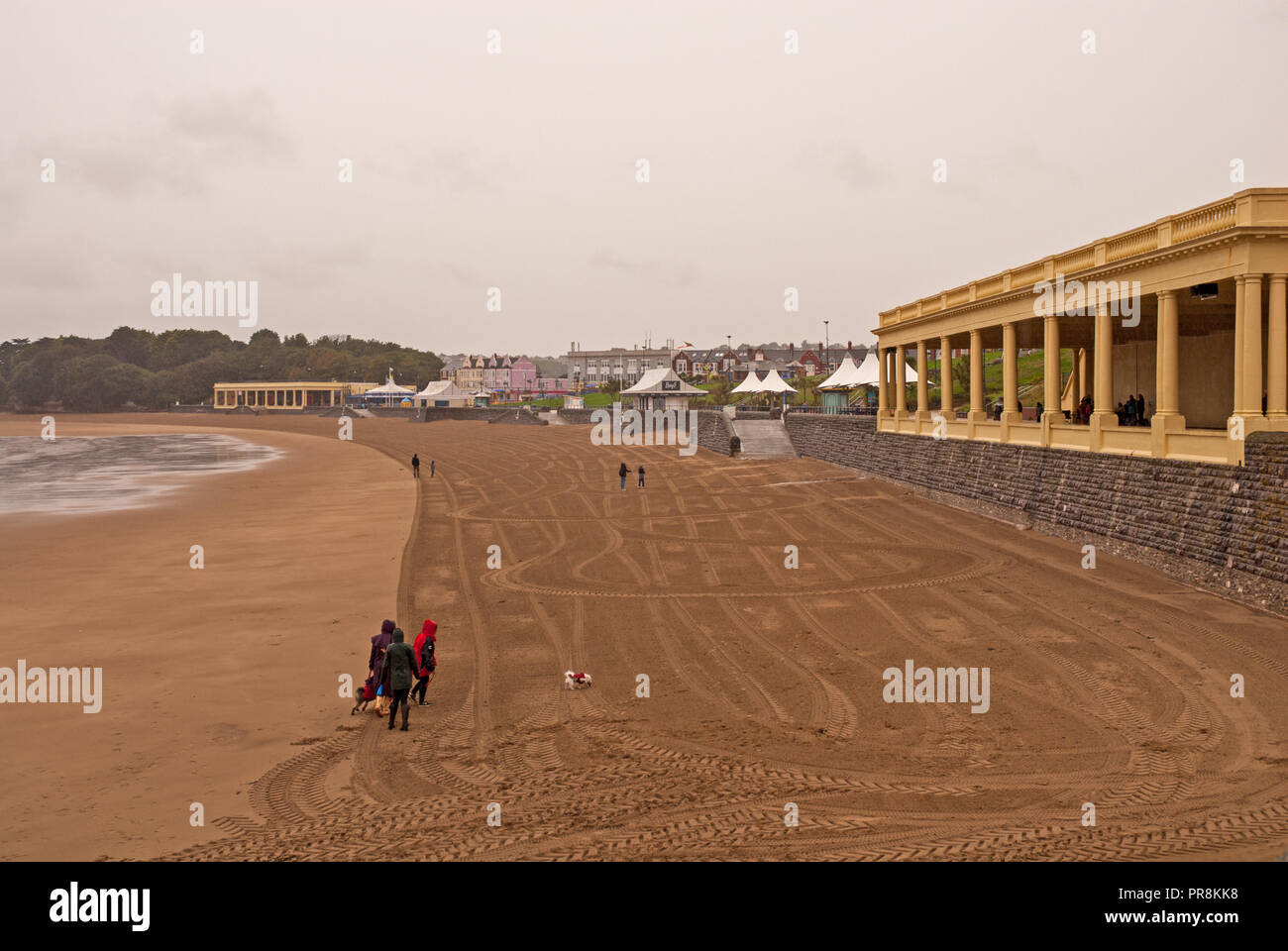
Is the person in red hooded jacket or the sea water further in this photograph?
the sea water

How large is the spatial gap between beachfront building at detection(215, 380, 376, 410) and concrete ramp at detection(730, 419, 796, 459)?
108 meters

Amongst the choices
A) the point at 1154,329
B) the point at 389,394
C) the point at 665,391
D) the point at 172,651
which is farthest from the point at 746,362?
the point at 172,651

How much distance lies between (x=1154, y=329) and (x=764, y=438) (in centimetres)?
2799

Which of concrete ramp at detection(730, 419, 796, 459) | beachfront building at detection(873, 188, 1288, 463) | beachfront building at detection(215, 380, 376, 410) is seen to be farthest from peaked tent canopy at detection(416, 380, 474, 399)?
beachfront building at detection(873, 188, 1288, 463)

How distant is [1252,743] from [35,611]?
21622mm

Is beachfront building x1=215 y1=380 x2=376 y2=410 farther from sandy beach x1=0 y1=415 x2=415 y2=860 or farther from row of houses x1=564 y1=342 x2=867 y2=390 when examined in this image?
sandy beach x1=0 y1=415 x2=415 y2=860

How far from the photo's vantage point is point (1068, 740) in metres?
11.8

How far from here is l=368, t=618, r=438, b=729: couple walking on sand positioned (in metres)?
12.6

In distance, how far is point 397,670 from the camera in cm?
1253

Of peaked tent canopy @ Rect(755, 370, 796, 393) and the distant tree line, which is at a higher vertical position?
the distant tree line

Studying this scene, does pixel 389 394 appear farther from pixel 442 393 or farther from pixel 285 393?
pixel 285 393

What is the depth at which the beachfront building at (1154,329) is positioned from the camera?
2114 cm

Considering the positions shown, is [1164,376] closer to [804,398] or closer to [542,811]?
[542,811]

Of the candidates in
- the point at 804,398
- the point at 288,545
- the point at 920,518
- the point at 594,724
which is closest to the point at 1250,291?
the point at 920,518
